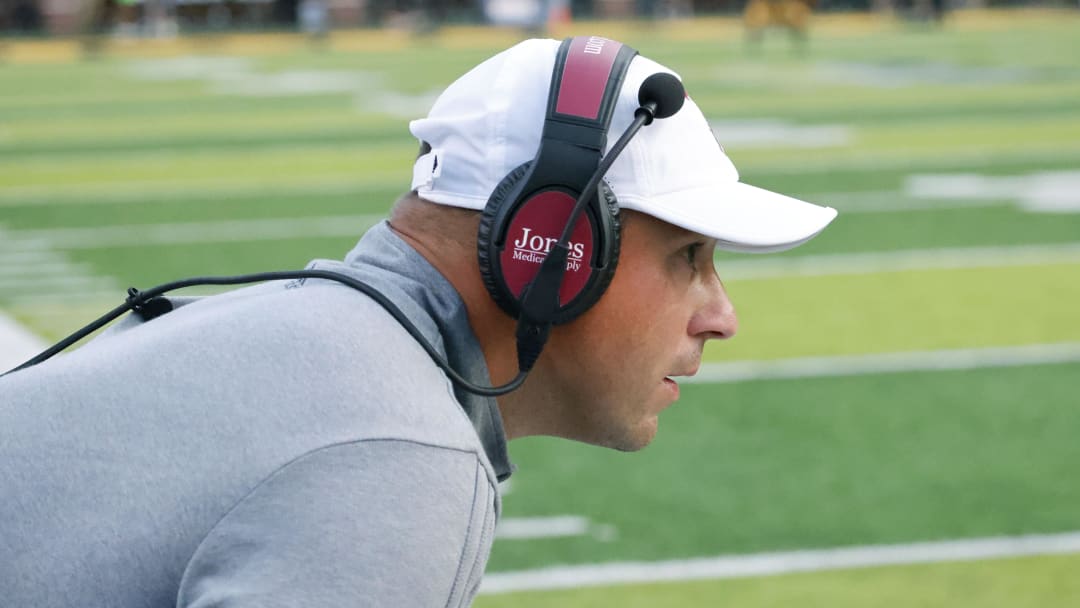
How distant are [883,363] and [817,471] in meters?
1.69

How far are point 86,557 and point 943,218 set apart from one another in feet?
33.8

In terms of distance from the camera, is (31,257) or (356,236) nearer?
(31,257)

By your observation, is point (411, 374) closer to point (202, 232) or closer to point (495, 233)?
point (495, 233)

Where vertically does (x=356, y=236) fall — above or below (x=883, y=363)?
below

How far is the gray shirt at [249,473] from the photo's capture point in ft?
4.75

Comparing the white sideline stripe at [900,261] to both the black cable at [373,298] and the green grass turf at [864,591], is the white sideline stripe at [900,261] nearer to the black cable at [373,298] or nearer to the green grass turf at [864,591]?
the green grass turf at [864,591]

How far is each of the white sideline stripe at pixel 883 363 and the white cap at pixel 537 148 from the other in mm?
5182

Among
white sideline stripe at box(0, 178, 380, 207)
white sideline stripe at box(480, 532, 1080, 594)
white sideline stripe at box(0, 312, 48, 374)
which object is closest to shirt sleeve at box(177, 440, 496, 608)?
white sideline stripe at box(480, 532, 1080, 594)

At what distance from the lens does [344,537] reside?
4.72ft

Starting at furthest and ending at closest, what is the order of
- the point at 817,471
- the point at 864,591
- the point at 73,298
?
the point at 73,298, the point at 817,471, the point at 864,591

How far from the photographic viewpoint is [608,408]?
1945 millimetres

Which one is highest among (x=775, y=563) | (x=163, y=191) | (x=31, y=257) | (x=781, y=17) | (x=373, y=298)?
(x=373, y=298)

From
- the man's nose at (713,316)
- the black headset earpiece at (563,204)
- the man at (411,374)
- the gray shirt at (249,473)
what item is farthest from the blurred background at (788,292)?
the gray shirt at (249,473)

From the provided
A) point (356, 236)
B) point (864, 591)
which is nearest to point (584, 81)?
point (864, 591)
